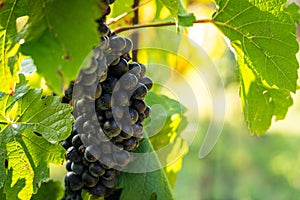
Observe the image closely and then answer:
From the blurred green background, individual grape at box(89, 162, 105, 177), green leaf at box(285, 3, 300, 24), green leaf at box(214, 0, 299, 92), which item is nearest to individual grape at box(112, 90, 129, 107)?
individual grape at box(89, 162, 105, 177)

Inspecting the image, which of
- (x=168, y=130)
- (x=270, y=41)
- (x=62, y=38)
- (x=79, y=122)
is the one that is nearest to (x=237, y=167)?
(x=168, y=130)

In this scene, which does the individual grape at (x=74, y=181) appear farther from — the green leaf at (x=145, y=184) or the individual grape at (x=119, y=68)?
the individual grape at (x=119, y=68)

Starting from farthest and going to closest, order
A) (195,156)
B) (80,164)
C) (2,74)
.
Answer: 1. (195,156)
2. (80,164)
3. (2,74)

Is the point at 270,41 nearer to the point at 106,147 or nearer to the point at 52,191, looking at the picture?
the point at 106,147

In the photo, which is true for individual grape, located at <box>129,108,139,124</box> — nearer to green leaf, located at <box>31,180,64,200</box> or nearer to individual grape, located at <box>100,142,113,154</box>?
individual grape, located at <box>100,142,113,154</box>

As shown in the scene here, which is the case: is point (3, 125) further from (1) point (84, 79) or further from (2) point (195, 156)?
(2) point (195, 156)

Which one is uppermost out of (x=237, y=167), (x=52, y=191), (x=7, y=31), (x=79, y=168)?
(x=7, y=31)

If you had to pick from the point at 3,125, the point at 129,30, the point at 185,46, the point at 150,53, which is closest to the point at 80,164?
the point at 3,125
